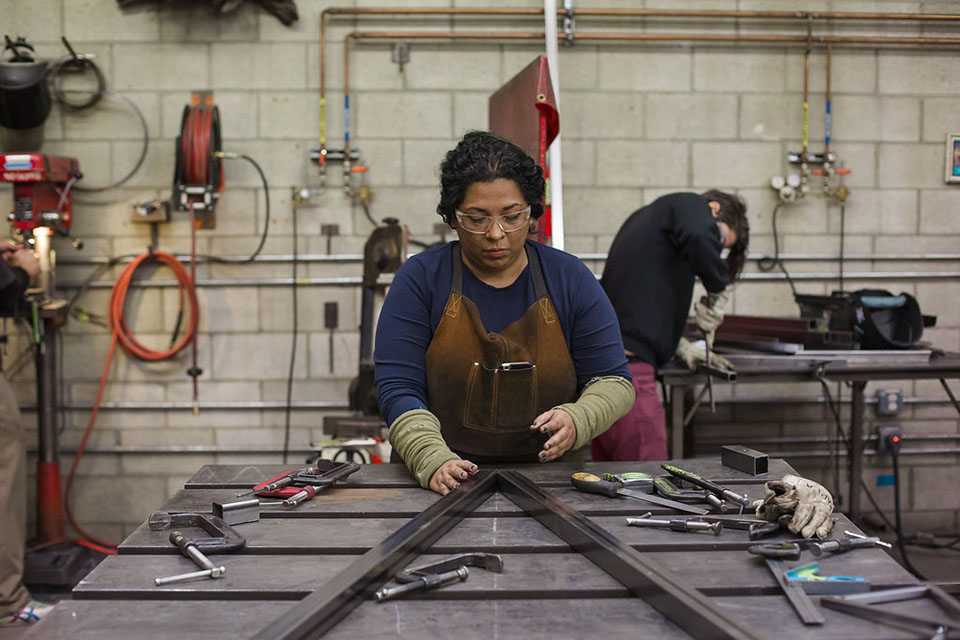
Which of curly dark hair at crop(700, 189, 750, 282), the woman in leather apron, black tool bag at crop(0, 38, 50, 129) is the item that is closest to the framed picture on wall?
curly dark hair at crop(700, 189, 750, 282)

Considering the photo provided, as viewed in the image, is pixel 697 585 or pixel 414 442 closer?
pixel 697 585

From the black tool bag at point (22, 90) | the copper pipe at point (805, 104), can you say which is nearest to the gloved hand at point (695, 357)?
the copper pipe at point (805, 104)

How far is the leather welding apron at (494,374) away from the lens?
178cm

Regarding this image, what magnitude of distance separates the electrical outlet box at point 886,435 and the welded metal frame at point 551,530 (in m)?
2.99

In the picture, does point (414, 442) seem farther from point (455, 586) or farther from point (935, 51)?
point (935, 51)

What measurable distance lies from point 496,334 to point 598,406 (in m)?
0.27

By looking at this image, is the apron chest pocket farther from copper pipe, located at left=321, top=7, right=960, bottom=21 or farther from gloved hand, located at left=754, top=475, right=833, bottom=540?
copper pipe, located at left=321, top=7, right=960, bottom=21

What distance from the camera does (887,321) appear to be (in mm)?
3295

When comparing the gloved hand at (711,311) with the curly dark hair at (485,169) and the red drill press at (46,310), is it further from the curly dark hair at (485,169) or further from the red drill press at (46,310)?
the red drill press at (46,310)

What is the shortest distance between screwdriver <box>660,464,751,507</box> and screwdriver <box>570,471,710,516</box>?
66 millimetres

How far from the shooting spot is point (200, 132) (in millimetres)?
3586

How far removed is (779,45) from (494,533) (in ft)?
10.9

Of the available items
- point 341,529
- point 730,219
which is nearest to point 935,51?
point 730,219

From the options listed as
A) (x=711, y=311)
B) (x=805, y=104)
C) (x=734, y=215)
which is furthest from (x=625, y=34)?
(x=711, y=311)
